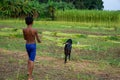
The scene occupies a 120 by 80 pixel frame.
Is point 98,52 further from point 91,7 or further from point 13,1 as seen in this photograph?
point 91,7

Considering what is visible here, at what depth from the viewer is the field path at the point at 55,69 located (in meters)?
8.59

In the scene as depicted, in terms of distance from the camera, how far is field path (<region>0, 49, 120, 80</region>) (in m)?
8.59

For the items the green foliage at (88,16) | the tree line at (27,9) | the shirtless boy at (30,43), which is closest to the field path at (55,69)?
the shirtless boy at (30,43)

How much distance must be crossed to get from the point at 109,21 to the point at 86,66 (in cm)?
2831

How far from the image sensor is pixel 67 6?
1929 inches

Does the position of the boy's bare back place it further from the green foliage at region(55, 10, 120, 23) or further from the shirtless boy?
the green foliage at region(55, 10, 120, 23)

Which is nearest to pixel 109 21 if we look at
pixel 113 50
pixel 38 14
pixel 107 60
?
pixel 38 14

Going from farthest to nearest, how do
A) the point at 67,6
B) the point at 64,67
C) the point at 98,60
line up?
the point at 67,6 → the point at 98,60 → the point at 64,67

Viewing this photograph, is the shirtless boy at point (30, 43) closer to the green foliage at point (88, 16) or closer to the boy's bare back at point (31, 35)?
the boy's bare back at point (31, 35)

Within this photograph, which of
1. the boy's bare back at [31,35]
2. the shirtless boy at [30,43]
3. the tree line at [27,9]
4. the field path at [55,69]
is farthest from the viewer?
the tree line at [27,9]

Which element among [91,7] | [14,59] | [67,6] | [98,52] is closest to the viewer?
[14,59]

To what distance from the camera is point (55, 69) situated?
9586mm

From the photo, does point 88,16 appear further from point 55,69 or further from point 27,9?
point 55,69

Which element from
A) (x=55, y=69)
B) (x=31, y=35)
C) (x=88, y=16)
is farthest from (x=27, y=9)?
(x=31, y=35)
